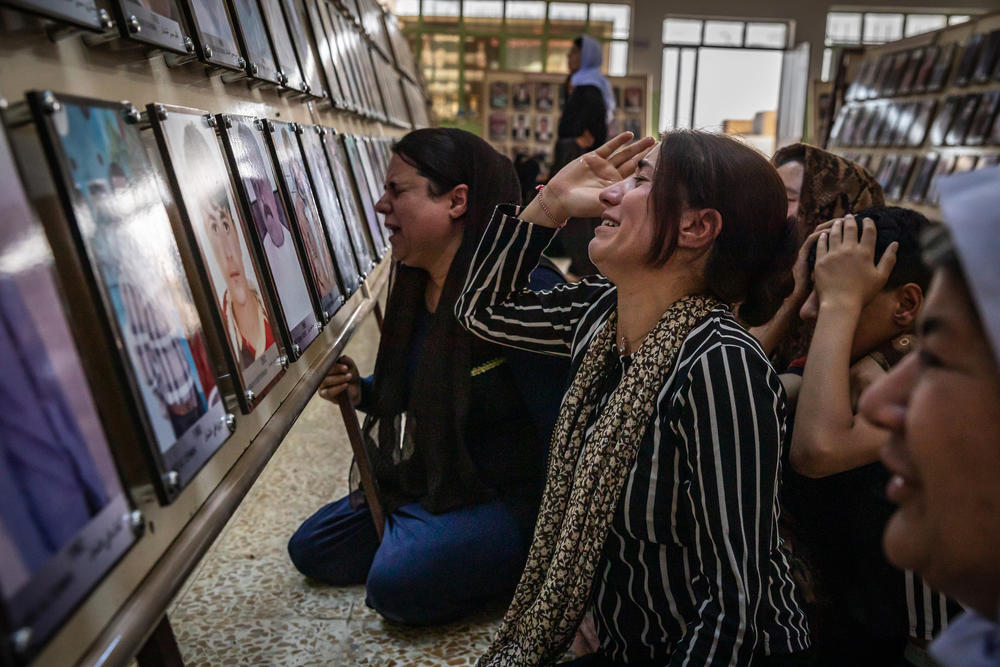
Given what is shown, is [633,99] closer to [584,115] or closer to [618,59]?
[618,59]

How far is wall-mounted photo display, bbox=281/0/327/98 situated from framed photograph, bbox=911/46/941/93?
6.32 m

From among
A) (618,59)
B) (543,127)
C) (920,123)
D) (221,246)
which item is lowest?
(543,127)

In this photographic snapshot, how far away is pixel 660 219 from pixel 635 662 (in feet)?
2.80

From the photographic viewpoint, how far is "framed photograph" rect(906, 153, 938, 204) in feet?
22.3

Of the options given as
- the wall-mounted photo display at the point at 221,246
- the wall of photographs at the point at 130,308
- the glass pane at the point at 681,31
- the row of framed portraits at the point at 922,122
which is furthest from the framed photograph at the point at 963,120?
the glass pane at the point at 681,31

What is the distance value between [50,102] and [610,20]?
16079 millimetres

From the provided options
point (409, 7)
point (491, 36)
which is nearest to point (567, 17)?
point (491, 36)

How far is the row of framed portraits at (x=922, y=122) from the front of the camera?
6.08 meters

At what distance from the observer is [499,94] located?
38.8 ft

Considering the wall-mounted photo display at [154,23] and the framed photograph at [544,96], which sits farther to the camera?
the framed photograph at [544,96]

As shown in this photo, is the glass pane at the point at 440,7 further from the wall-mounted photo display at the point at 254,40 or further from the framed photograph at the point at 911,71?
the wall-mounted photo display at the point at 254,40

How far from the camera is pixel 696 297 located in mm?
1523

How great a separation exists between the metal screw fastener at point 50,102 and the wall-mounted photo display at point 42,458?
0.08 meters

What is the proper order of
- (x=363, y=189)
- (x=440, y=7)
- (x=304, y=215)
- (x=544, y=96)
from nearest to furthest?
(x=304, y=215) → (x=363, y=189) → (x=544, y=96) → (x=440, y=7)
